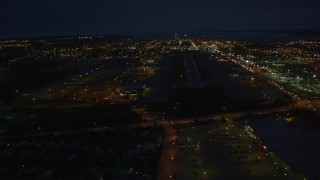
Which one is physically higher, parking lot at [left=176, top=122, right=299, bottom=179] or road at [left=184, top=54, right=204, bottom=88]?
parking lot at [left=176, top=122, right=299, bottom=179]

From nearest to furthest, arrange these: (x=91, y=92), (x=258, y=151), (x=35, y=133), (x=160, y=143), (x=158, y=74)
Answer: (x=258, y=151)
(x=160, y=143)
(x=35, y=133)
(x=91, y=92)
(x=158, y=74)

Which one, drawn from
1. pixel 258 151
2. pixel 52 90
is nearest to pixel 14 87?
pixel 52 90

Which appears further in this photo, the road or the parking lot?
the road

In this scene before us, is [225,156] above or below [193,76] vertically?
above

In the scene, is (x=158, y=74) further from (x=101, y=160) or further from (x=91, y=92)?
(x=101, y=160)

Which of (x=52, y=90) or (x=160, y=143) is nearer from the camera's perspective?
(x=160, y=143)

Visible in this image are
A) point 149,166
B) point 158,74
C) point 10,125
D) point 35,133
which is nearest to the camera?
point 149,166

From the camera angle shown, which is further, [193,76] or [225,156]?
[193,76]

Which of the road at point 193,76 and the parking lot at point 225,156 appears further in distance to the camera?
the road at point 193,76

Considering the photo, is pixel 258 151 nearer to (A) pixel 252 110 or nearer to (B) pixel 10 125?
(A) pixel 252 110

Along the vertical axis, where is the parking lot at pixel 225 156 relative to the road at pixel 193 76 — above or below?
above
